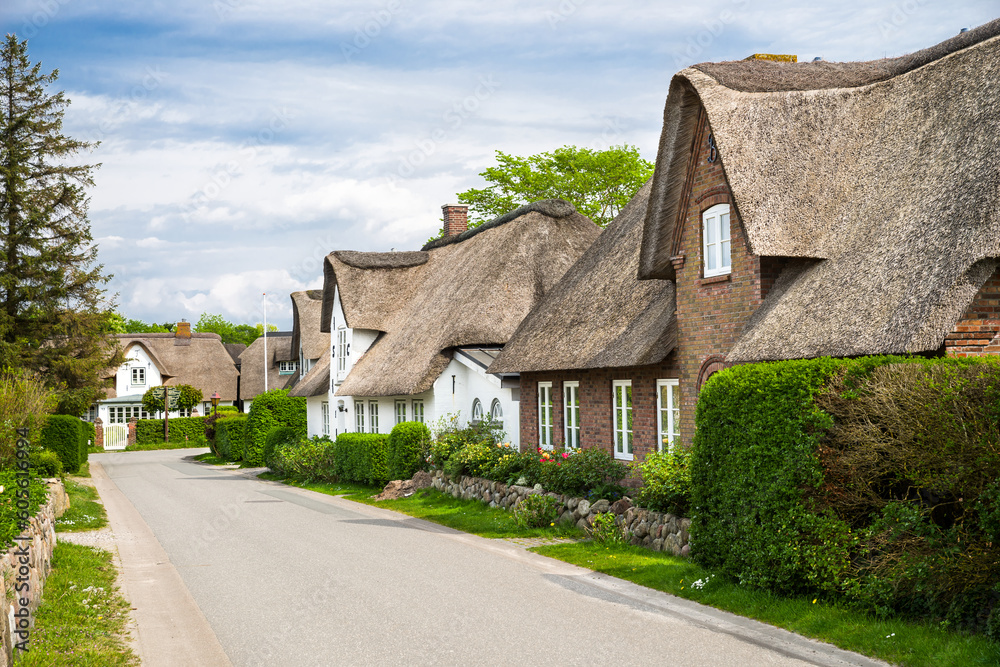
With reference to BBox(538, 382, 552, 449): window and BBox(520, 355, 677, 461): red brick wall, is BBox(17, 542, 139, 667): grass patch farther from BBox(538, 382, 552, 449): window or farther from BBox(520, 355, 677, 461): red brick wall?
BBox(538, 382, 552, 449): window

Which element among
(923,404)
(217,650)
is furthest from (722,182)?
(217,650)

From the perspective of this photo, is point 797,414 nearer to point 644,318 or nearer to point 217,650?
point 217,650

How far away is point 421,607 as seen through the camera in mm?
10430

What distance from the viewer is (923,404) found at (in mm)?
8055

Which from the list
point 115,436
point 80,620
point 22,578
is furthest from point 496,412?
point 115,436

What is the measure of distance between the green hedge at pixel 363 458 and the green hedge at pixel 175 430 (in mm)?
34070

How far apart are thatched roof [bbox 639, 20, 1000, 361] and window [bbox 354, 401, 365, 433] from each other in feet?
58.2

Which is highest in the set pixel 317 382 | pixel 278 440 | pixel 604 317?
pixel 604 317

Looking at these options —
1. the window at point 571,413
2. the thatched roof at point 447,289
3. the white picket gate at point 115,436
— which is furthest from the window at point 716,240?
the white picket gate at point 115,436

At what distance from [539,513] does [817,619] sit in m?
8.25

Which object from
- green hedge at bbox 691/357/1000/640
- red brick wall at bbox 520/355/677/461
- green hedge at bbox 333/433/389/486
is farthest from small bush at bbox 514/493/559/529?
green hedge at bbox 333/433/389/486

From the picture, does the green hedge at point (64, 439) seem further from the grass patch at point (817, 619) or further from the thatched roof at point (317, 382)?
the grass patch at point (817, 619)

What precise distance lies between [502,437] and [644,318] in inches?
263

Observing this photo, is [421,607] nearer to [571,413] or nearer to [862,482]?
[862,482]
